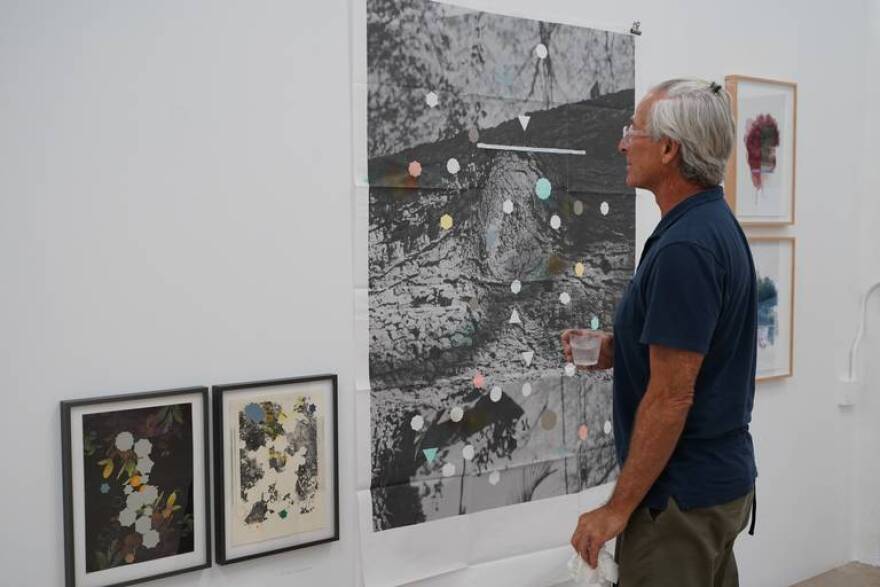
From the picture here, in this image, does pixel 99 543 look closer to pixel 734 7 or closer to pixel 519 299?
pixel 519 299

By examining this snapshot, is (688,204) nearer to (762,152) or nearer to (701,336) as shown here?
(701,336)

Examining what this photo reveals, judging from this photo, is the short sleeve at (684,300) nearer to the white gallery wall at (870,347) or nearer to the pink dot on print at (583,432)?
the pink dot on print at (583,432)

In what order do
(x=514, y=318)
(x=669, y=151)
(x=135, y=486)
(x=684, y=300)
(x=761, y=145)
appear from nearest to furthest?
(x=684, y=300)
(x=669, y=151)
(x=135, y=486)
(x=514, y=318)
(x=761, y=145)

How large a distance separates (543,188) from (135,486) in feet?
4.03

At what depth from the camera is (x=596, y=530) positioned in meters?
1.55

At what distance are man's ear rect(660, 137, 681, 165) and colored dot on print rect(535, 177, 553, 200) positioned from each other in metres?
0.71

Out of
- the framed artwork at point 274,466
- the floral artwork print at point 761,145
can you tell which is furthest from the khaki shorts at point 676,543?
the floral artwork print at point 761,145

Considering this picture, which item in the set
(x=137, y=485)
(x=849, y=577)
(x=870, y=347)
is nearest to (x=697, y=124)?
(x=137, y=485)

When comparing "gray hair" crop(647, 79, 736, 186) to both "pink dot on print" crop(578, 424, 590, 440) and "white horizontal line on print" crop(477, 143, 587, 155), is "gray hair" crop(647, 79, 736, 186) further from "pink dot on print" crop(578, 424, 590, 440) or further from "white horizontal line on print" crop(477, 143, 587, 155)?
"pink dot on print" crop(578, 424, 590, 440)

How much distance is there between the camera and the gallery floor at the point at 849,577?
301 centimetres

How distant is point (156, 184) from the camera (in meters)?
1.78

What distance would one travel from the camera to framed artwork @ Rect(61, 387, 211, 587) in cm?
169

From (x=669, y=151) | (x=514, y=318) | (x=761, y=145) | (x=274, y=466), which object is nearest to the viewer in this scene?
(x=669, y=151)

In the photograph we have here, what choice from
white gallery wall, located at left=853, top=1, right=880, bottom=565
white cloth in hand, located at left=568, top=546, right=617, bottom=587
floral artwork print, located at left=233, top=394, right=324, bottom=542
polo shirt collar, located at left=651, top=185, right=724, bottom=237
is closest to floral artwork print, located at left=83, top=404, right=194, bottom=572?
floral artwork print, located at left=233, top=394, right=324, bottom=542
